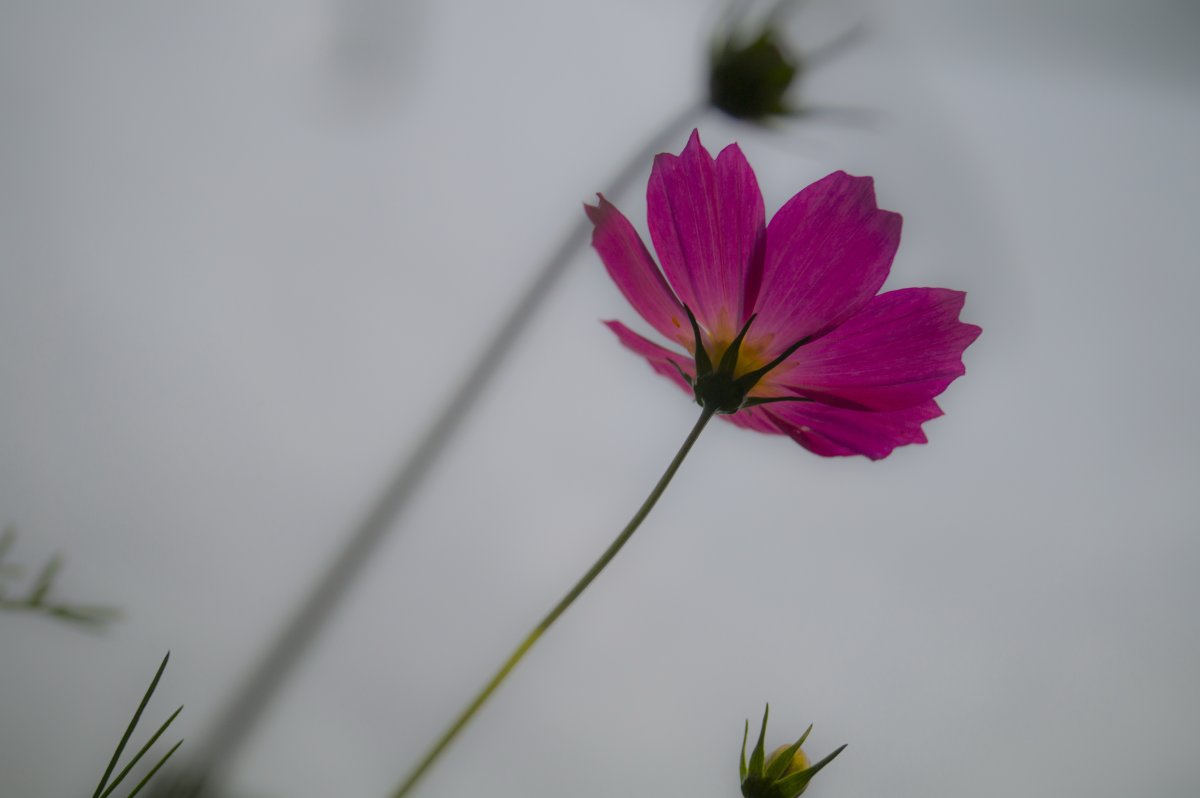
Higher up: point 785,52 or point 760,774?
point 785,52

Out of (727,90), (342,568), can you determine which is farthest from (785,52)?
(342,568)

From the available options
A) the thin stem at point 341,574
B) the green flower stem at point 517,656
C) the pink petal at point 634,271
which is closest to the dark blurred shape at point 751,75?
the thin stem at point 341,574

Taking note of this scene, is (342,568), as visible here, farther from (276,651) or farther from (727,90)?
(727,90)

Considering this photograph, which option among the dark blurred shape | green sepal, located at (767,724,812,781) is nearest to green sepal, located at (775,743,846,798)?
green sepal, located at (767,724,812,781)

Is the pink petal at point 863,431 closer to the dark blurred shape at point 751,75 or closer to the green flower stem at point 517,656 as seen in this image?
the green flower stem at point 517,656

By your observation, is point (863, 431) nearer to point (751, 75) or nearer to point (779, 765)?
point (779, 765)

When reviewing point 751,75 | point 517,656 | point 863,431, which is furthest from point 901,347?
point 751,75
